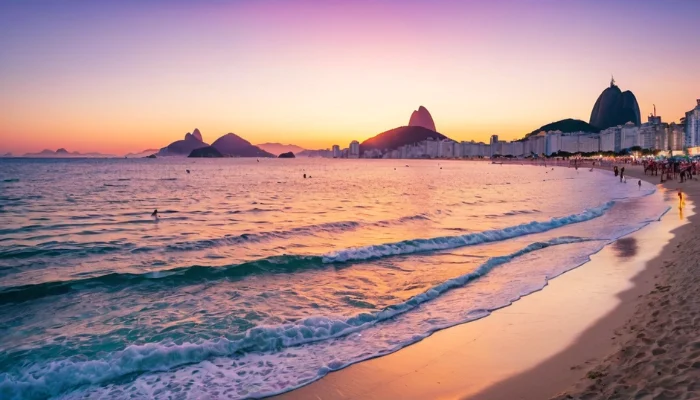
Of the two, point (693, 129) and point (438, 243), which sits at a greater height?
point (693, 129)

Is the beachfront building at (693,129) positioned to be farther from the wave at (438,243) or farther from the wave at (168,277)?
the wave at (168,277)

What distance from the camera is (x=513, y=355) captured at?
272 inches

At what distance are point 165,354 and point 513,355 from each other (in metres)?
5.46

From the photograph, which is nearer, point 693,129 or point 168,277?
point 168,277

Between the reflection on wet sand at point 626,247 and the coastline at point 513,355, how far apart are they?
4.18 meters

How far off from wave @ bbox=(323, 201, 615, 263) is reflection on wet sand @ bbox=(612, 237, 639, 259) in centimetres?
388

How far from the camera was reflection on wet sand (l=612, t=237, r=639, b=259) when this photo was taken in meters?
14.4

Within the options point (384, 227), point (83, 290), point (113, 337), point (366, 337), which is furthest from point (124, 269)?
point (384, 227)

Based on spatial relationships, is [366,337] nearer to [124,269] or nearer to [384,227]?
[124,269]

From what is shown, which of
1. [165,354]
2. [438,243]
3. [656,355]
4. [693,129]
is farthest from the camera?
[693,129]

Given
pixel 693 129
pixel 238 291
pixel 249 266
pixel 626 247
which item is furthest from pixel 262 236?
pixel 693 129

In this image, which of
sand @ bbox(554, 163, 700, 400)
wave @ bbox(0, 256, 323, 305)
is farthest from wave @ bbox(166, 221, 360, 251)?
sand @ bbox(554, 163, 700, 400)

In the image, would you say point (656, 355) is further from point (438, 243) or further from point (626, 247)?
point (438, 243)

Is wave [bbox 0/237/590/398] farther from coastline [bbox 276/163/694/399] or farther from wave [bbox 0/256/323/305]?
wave [bbox 0/256/323/305]
